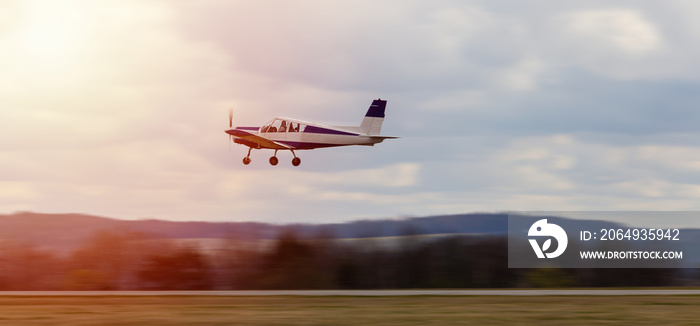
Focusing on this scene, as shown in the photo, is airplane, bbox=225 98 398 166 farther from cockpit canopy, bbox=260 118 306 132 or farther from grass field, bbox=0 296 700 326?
grass field, bbox=0 296 700 326

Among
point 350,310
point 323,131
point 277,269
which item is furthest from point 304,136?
point 277,269

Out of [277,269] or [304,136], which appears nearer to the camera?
[304,136]

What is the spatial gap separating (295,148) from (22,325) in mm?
11448

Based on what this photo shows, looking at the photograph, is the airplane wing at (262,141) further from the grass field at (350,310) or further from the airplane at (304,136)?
the grass field at (350,310)

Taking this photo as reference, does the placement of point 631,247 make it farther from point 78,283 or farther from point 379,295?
point 78,283

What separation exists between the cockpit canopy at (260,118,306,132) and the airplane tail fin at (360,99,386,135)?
2.53m

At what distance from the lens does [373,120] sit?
110ft

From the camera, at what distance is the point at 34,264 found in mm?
60969

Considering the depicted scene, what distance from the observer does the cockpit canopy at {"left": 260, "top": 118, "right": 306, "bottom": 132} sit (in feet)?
106

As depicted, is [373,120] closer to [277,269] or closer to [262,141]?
[262,141]

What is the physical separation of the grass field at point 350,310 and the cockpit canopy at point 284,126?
6872 millimetres

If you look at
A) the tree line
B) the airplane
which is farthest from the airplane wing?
the tree line

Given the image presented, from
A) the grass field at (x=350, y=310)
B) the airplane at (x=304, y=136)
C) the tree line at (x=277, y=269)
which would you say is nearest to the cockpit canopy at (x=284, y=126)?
the airplane at (x=304, y=136)

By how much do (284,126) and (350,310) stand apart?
747 centimetres
